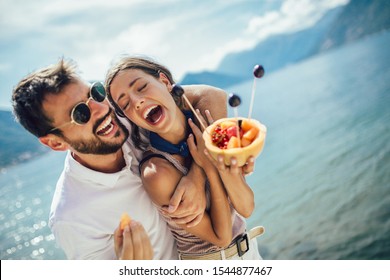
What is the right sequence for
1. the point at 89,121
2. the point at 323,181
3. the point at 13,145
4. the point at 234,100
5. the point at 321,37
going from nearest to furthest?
1. the point at 234,100
2. the point at 89,121
3. the point at 13,145
4. the point at 323,181
5. the point at 321,37

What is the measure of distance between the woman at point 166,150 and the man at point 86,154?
0.24 feet

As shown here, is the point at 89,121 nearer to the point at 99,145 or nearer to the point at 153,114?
the point at 99,145

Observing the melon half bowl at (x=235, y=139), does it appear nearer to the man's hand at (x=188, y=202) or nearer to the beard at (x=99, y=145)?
the man's hand at (x=188, y=202)

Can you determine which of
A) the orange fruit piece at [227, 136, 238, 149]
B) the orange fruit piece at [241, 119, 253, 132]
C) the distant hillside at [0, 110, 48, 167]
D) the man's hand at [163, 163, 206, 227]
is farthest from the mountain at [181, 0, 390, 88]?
the distant hillside at [0, 110, 48, 167]

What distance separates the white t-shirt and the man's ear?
0.06 metres

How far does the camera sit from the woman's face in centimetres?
145

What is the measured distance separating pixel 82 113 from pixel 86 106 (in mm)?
36

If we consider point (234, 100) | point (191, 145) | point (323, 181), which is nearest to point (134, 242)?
point (191, 145)

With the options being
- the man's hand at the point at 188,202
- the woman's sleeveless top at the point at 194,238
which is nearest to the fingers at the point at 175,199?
the man's hand at the point at 188,202

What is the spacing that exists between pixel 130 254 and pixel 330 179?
7.12m

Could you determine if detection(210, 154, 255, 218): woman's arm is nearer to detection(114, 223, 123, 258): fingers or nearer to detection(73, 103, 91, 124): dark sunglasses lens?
detection(114, 223, 123, 258): fingers

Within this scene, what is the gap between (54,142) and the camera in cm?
167

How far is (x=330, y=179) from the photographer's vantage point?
25.3ft
